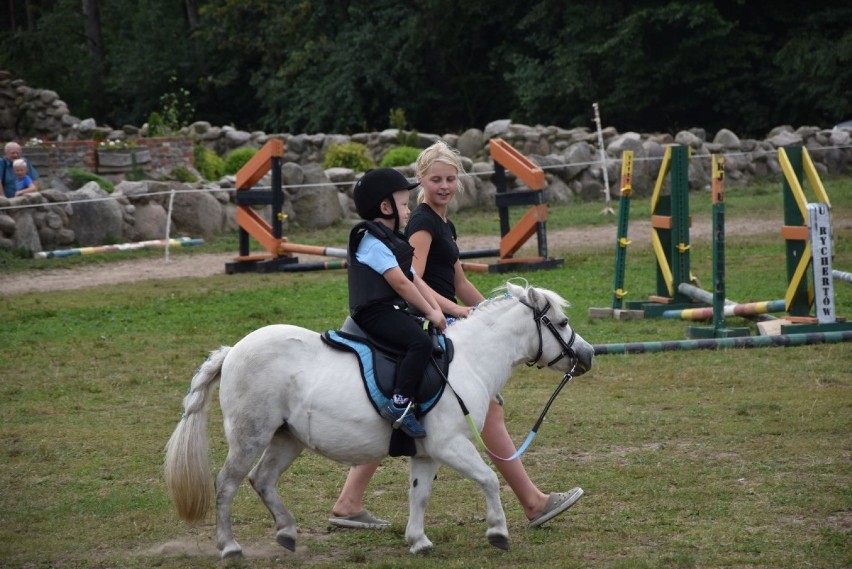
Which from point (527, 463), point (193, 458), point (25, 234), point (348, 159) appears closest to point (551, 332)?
point (527, 463)

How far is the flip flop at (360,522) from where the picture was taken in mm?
5801

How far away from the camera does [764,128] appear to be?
106ft

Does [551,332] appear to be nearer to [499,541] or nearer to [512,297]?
[512,297]

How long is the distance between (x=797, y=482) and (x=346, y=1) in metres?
32.5

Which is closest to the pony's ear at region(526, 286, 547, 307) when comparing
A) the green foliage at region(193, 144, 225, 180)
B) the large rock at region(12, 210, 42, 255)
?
the large rock at region(12, 210, 42, 255)

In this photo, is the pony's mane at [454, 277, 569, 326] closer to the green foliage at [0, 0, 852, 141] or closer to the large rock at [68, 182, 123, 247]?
the large rock at [68, 182, 123, 247]

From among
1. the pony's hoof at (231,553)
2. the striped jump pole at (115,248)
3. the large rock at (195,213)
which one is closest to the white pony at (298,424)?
the pony's hoof at (231,553)

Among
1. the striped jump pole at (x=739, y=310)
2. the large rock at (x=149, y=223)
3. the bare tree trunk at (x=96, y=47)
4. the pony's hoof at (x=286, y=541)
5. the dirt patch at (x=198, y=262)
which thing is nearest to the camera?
the pony's hoof at (x=286, y=541)

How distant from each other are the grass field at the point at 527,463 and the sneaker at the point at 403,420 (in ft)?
1.91

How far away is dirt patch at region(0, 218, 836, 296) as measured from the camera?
15133 millimetres

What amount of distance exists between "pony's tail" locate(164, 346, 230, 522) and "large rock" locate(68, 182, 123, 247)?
41.6 feet

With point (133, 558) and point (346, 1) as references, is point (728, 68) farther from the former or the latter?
point (133, 558)

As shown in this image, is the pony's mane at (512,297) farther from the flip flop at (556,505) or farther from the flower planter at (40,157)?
the flower planter at (40,157)

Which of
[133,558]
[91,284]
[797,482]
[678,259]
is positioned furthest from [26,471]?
[91,284]
